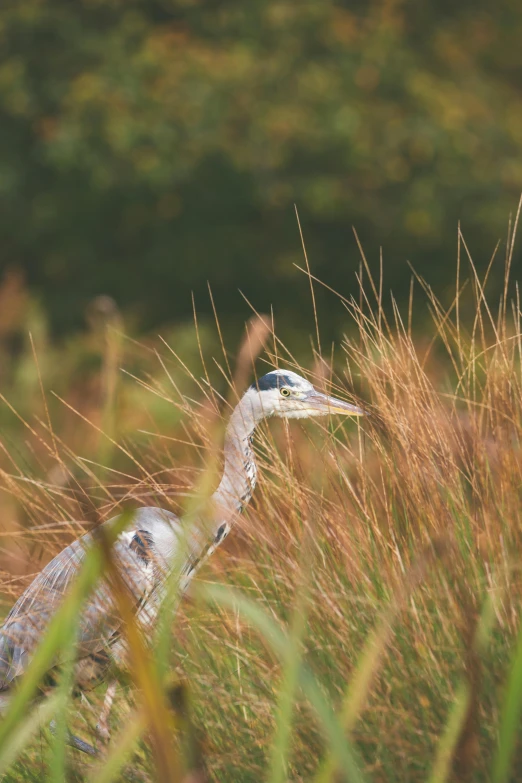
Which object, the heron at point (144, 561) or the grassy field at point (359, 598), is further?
the heron at point (144, 561)

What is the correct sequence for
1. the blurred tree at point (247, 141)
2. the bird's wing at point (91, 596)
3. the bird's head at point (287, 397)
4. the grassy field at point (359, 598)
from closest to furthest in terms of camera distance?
the grassy field at point (359, 598)
the bird's wing at point (91, 596)
the bird's head at point (287, 397)
the blurred tree at point (247, 141)

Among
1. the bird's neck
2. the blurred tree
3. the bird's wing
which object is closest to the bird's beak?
the bird's neck

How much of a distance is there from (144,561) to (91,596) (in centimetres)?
27

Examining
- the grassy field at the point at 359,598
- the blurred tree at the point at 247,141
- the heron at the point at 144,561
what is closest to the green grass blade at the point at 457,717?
the grassy field at the point at 359,598

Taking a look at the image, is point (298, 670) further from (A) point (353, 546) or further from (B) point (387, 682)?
(A) point (353, 546)

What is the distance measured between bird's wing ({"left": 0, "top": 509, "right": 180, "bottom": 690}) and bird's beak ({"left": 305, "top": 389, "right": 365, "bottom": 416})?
523mm

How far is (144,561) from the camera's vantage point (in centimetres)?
291

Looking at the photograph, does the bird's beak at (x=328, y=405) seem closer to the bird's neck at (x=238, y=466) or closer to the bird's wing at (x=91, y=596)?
the bird's neck at (x=238, y=466)

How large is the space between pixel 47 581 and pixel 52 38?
11676 mm

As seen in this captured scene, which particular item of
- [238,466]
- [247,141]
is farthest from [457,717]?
[247,141]

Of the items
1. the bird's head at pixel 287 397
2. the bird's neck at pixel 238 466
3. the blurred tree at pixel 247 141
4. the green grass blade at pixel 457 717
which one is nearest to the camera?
the green grass blade at pixel 457 717

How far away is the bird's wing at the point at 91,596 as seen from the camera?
2.59 metres

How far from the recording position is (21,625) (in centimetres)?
287

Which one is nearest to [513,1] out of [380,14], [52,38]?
[380,14]
